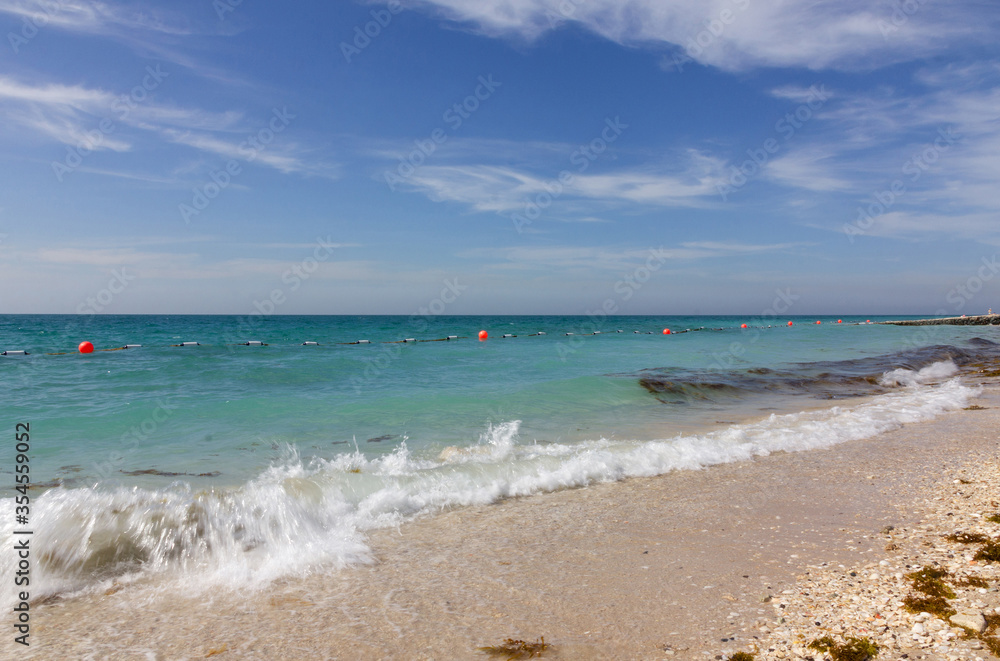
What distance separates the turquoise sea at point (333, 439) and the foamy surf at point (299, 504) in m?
0.02

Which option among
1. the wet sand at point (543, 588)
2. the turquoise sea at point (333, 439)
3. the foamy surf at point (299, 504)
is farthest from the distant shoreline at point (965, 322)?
the wet sand at point (543, 588)

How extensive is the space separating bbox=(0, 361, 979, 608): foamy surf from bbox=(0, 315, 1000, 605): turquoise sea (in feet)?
0.06

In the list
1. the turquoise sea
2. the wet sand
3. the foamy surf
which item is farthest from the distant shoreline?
the wet sand

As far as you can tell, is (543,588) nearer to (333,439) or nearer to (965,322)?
(333,439)

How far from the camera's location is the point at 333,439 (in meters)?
8.52

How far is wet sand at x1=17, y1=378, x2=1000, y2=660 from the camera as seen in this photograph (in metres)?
Answer: 2.92

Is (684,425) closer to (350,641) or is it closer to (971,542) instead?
(971,542)

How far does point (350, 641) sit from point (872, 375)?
19.5 meters

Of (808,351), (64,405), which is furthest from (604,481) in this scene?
(808,351)

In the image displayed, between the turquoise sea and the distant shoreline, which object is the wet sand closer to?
the turquoise sea

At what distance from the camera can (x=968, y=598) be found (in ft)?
10.1

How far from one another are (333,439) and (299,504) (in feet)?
11.9

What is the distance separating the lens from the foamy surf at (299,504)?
3.93 m

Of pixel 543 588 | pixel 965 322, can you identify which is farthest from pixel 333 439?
pixel 965 322
